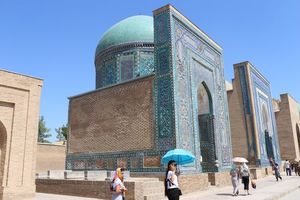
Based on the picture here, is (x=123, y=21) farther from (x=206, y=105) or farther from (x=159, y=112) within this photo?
(x=159, y=112)

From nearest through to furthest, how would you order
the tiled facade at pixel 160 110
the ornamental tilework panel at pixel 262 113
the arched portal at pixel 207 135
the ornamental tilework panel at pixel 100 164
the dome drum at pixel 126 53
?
the tiled facade at pixel 160 110 → the ornamental tilework panel at pixel 100 164 → the arched portal at pixel 207 135 → the dome drum at pixel 126 53 → the ornamental tilework panel at pixel 262 113

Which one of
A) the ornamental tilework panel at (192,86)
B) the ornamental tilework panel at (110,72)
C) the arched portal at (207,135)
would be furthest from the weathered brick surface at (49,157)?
the ornamental tilework panel at (192,86)

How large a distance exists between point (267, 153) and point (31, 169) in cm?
1503

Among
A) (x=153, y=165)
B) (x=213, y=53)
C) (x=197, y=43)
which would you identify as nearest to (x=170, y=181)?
(x=153, y=165)

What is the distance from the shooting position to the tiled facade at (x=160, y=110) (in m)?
10.1

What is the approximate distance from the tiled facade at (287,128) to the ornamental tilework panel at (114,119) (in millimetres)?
16676

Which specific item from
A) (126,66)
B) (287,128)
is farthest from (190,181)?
(287,128)

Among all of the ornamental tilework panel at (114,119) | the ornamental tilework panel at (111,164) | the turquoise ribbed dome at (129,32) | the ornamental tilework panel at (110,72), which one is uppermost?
the turquoise ribbed dome at (129,32)

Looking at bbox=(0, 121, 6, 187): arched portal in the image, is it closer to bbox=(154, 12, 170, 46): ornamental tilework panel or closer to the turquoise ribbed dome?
bbox=(154, 12, 170, 46): ornamental tilework panel

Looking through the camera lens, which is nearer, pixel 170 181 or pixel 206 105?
pixel 170 181

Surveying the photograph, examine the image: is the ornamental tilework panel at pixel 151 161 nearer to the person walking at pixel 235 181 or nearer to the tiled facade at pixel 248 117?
the person walking at pixel 235 181

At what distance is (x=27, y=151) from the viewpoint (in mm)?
8398

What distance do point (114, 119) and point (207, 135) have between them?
4041 mm

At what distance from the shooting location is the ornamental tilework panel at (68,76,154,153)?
10656mm
